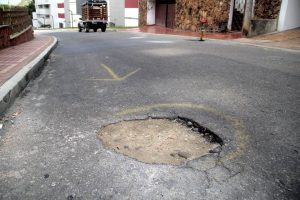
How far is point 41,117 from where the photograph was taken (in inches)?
166

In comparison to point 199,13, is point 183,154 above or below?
below

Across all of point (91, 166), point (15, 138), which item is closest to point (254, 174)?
point (91, 166)

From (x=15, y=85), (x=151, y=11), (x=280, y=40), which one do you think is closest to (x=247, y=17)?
(x=280, y=40)

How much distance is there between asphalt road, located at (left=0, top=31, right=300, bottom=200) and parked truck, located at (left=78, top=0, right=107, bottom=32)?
2242cm

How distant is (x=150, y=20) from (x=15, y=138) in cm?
2957

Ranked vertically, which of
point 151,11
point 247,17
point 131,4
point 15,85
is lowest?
point 15,85

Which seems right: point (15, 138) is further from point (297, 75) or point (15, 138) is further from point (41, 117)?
point (297, 75)

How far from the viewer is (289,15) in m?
16.8

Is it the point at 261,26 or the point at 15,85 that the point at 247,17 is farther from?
the point at 15,85

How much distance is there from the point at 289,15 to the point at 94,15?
1842 centimetres

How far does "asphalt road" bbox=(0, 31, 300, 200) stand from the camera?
2.54 metres

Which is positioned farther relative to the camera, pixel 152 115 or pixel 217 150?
pixel 152 115

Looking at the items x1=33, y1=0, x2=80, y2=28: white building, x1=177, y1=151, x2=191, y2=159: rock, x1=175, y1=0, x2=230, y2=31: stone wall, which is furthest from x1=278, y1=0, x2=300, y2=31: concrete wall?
x1=33, y1=0, x2=80, y2=28: white building

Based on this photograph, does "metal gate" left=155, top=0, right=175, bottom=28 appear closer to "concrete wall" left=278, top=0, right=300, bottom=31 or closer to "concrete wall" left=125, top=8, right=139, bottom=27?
"concrete wall" left=278, top=0, right=300, bottom=31
